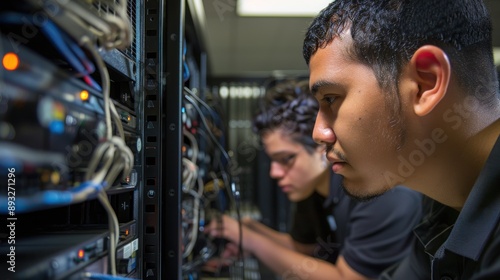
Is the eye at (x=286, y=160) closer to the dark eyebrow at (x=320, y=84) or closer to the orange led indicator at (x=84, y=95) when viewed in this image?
the dark eyebrow at (x=320, y=84)

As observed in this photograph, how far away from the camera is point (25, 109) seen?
0.38m

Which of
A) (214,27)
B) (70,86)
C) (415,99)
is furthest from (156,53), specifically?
(214,27)

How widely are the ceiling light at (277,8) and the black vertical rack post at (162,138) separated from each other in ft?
5.65

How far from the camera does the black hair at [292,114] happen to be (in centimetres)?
147

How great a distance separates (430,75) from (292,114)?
90cm

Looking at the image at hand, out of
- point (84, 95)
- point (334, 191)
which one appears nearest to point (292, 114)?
point (334, 191)

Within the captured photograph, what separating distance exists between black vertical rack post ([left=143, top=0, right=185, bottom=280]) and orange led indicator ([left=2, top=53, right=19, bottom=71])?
0.88 ft

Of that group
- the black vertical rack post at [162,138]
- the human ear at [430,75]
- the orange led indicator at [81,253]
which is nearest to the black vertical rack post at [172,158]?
the black vertical rack post at [162,138]

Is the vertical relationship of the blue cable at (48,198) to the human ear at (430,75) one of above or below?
below

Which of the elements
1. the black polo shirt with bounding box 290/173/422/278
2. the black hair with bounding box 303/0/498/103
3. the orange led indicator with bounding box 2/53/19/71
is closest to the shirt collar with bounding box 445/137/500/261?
the black hair with bounding box 303/0/498/103

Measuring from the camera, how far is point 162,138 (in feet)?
2.13

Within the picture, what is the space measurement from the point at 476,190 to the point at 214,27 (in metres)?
2.32

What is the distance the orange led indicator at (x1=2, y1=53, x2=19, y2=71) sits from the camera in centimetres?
37

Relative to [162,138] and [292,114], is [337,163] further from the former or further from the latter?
[292,114]
